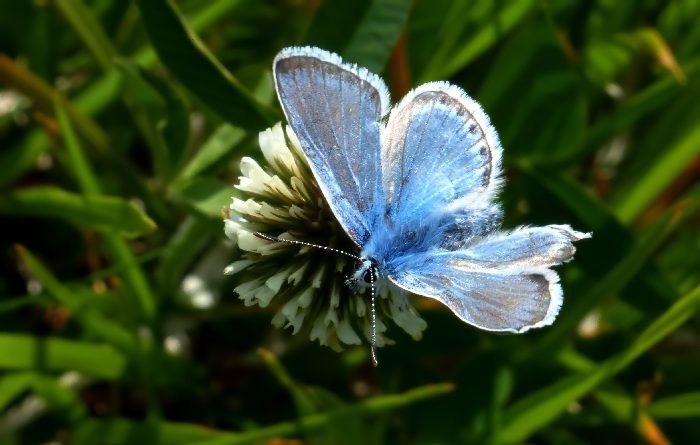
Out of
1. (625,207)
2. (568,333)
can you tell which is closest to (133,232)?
(568,333)

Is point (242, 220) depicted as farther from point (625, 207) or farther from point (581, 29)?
point (581, 29)

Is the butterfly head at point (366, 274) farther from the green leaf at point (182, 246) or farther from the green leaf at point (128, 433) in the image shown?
the green leaf at point (128, 433)

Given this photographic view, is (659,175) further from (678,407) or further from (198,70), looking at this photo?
(198,70)

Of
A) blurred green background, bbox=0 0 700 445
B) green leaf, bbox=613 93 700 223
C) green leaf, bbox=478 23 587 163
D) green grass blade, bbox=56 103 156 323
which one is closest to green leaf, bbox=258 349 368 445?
blurred green background, bbox=0 0 700 445

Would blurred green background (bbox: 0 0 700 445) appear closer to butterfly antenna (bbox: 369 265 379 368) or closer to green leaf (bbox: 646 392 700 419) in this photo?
green leaf (bbox: 646 392 700 419)

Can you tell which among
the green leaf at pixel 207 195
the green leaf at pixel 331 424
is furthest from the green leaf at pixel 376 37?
the green leaf at pixel 331 424

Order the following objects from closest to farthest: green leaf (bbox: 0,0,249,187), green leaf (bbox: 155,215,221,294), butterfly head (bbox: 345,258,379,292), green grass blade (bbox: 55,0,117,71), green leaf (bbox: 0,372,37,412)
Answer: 1. butterfly head (bbox: 345,258,379,292)
2. green leaf (bbox: 155,215,221,294)
3. green leaf (bbox: 0,372,37,412)
4. green grass blade (bbox: 55,0,117,71)
5. green leaf (bbox: 0,0,249,187)
